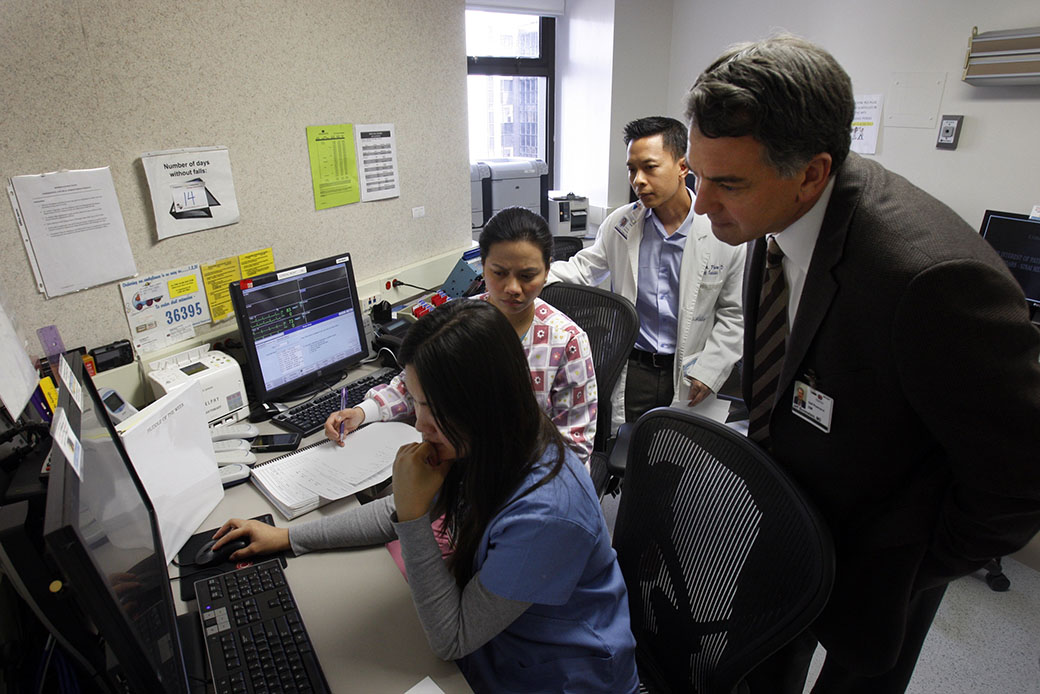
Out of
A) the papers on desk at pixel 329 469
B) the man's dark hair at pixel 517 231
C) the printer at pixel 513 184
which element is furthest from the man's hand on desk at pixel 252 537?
the printer at pixel 513 184

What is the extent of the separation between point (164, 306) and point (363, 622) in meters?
1.17

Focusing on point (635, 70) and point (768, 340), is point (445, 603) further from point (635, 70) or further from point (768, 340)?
point (635, 70)

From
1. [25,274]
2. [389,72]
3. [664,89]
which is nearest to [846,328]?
[25,274]

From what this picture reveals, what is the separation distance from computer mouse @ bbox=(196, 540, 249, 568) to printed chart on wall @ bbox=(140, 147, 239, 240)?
0.93 m

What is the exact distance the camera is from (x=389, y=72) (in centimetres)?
228

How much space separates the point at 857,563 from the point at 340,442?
1.19 meters

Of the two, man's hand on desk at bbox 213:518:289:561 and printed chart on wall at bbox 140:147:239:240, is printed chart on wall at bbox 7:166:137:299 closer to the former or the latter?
printed chart on wall at bbox 140:147:239:240

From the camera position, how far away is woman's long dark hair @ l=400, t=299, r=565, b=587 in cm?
93

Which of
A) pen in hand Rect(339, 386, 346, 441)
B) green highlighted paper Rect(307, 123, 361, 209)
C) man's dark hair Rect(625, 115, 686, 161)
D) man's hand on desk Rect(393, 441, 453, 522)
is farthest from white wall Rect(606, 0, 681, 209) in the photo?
man's hand on desk Rect(393, 441, 453, 522)

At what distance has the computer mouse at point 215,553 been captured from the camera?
1150mm

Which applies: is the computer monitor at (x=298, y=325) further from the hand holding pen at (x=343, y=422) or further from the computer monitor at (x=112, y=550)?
the computer monitor at (x=112, y=550)

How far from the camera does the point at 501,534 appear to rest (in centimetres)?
91

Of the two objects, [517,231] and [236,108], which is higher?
[236,108]

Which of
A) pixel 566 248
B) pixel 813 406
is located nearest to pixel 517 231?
pixel 813 406
